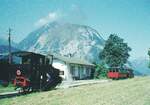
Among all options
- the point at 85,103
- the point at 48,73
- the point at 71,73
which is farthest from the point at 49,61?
the point at 71,73

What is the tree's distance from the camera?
301ft

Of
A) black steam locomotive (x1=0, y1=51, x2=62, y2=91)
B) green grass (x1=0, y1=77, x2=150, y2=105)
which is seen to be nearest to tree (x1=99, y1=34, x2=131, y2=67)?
black steam locomotive (x1=0, y1=51, x2=62, y2=91)

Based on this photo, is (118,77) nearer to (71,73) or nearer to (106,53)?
(71,73)

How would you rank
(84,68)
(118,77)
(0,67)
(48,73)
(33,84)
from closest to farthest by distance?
(0,67)
(33,84)
(48,73)
(118,77)
(84,68)

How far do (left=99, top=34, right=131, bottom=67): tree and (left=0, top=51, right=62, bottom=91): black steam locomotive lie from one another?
63.2 meters

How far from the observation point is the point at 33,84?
26.0 metres

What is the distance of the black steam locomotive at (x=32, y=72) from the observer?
24734mm

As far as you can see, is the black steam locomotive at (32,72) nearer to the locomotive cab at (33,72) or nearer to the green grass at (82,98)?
the locomotive cab at (33,72)

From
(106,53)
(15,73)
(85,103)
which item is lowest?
(85,103)

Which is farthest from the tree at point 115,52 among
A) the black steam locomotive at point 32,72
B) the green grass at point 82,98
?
the green grass at point 82,98

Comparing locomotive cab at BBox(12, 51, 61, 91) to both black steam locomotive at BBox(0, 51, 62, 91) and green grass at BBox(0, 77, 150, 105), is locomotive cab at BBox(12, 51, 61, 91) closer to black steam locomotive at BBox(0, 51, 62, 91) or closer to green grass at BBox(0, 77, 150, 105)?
black steam locomotive at BBox(0, 51, 62, 91)

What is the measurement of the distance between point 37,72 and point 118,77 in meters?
32.2

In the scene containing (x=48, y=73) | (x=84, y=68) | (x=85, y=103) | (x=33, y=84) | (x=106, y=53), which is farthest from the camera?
(x=106, y=53)

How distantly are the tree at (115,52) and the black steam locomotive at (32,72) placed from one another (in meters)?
63.2
